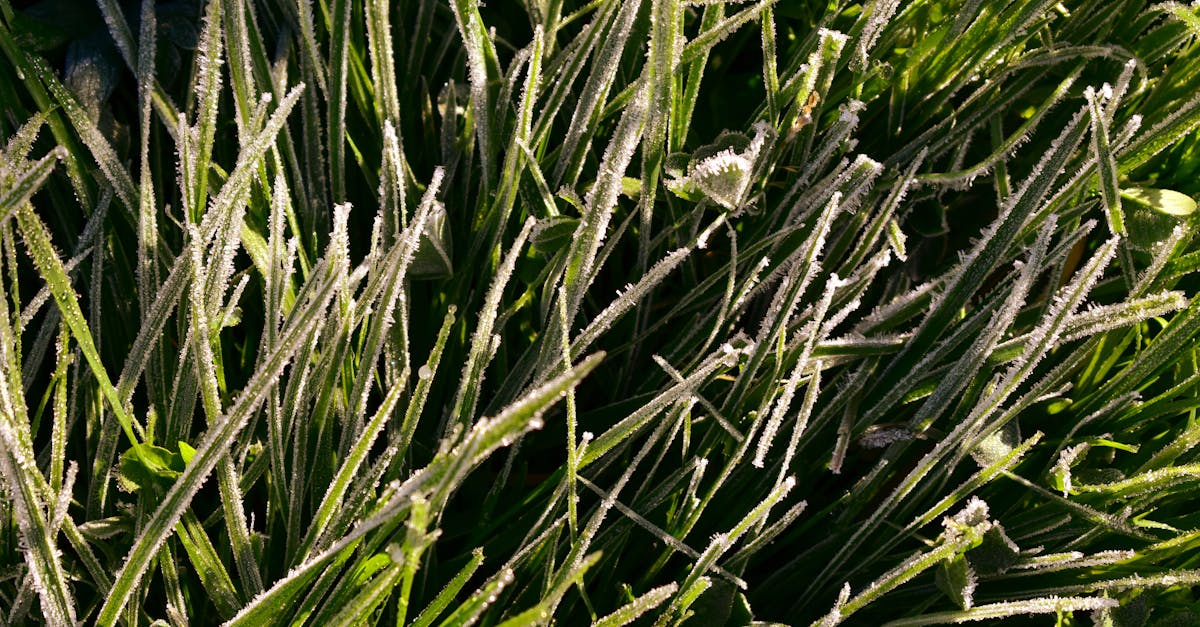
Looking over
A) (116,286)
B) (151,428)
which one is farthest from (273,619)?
(116,286)

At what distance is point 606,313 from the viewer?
79 cm

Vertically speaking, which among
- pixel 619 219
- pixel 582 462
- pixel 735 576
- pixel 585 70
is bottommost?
pixel 735 576

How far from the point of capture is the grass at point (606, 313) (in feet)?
2.42

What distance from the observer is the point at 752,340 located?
874 mm

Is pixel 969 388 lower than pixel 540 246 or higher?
lower

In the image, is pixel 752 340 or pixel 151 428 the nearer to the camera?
pixel 151 428

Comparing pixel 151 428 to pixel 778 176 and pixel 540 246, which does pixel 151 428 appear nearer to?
pixel 540 246

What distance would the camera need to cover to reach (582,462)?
76 centimetres

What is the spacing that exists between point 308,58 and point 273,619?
0.46 m

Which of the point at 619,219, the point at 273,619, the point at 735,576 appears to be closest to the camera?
the point at 273,619

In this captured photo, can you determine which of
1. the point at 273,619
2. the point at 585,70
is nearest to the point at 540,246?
the point at 585,70

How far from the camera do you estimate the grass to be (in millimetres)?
737

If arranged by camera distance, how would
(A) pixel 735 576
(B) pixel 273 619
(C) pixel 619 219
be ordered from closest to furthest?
1. (B) pixel 273 619
2. (A) pixel 735 576
3. (C) pixel 619 219

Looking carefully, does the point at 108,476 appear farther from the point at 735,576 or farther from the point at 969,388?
the point at 969,388
